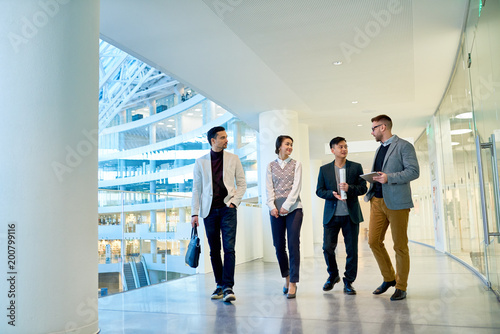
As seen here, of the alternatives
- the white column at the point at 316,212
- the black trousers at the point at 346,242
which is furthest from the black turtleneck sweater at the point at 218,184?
the white column at the point at 316,212

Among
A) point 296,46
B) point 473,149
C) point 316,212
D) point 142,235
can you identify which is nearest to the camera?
point 473,149

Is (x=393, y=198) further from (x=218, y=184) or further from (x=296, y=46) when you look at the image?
(x=296, y=46)

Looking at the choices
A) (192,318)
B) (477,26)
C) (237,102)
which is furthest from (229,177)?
(237,102)

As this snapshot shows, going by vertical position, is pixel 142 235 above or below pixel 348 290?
above

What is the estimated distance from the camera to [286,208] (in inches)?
158

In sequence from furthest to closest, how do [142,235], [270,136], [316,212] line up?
[316,212] < [270,136] < [142,235]

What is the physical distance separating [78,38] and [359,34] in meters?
3.66

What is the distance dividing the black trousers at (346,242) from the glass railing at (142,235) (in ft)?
7.55

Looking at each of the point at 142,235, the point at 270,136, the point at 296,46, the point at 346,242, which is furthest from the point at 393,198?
the point at 270,136

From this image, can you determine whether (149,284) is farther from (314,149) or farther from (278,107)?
(314,149)

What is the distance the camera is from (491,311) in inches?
129

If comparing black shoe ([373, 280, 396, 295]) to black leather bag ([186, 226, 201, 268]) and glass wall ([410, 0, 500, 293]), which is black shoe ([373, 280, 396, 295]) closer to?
glass wall ([410, 0, 500, 293])

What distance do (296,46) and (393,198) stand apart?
286cm

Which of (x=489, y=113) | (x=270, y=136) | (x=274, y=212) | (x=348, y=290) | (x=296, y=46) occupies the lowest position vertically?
(x=348, y=290)
